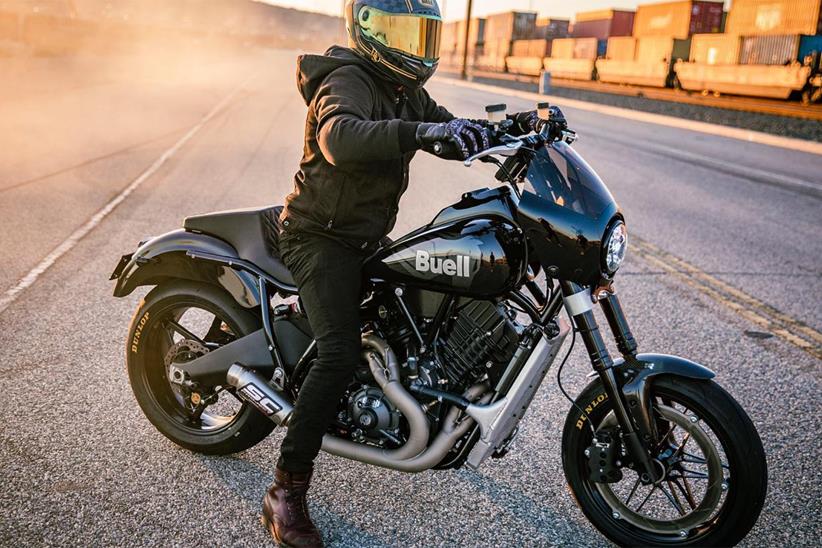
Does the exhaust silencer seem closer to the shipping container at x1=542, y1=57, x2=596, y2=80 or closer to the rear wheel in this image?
the rear wheel

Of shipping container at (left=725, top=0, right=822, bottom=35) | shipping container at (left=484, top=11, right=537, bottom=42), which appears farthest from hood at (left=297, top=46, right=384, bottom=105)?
shipping container at (left=484, top=11, right=537, bottom=42)

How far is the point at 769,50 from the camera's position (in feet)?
106

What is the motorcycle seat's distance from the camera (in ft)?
11.2

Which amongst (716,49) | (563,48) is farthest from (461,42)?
(716,49)

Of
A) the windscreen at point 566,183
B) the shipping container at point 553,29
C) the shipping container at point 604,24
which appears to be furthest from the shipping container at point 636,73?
the windscreen at point 566,183

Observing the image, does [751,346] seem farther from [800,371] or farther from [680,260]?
[680,260]

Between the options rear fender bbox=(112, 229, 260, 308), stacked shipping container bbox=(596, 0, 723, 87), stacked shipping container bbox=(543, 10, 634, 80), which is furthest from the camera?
stacked shipping container bbox=(543, 10, 634, 80)

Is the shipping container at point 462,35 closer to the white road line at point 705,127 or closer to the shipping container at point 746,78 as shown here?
the shipping container at point 746,78

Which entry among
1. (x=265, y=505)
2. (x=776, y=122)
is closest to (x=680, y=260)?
(x=265, y=505)

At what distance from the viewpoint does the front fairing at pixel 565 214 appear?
2682 mm

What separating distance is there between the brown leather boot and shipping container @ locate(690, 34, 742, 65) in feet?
119

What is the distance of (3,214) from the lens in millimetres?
8508

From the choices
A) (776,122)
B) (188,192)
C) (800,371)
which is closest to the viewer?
(800,371)

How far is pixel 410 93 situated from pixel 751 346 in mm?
3448
